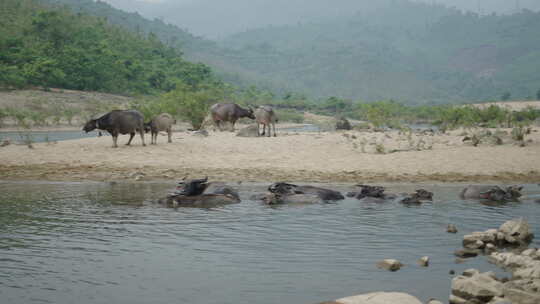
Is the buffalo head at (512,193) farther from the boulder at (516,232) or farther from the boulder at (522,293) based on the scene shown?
the boulder at (522,293)

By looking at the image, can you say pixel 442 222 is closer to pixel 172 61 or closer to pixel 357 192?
pixel 357 192

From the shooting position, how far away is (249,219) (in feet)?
40.4

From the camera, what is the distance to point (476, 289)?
22.8 ft

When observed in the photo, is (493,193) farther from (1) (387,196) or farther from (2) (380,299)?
(2) (380,299)

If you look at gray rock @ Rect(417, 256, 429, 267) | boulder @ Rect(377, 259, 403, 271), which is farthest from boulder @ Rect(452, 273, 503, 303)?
gray rock @ Rect(417, 256, 429, 267)

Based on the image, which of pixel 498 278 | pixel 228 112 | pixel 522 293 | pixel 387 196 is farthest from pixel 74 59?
pixel 522 293

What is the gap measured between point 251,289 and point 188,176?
11621mm

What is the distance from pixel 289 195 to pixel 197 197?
2371 millimetres

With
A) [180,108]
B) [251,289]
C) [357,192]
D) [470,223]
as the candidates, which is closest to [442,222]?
[470,223]

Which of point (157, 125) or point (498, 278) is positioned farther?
point (157, 125)

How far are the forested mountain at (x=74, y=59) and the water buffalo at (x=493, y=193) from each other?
202 ft

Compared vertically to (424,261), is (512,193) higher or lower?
higher

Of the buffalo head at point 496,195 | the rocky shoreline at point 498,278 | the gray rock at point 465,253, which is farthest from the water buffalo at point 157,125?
the gray rock at point 465,253

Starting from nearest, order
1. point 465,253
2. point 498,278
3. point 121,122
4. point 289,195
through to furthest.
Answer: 1. point 498,278
2. point 465,253
3. point 289,195
4. point 121,122
